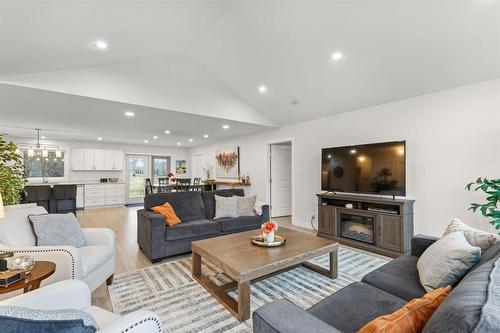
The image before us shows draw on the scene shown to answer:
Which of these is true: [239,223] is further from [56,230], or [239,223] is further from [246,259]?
[56,230]

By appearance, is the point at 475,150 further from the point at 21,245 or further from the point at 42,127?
the point at 42,127

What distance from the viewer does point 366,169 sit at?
3873 mm

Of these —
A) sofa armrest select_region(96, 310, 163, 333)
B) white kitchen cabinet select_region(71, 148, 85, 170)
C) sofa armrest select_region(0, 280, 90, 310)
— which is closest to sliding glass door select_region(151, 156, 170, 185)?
white kitchen cabinet select_region(71, 148, 85, 170)

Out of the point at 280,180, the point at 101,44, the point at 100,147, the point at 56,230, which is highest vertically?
the point at 101,44

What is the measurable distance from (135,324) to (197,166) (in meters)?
8.90

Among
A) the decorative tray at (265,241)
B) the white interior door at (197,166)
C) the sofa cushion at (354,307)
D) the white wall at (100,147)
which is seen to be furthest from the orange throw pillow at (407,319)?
the white wall at (100,147)

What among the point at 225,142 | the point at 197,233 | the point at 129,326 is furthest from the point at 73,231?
the point at 225,142

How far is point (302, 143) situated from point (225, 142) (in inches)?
131

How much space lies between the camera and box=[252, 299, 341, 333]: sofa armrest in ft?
3.16

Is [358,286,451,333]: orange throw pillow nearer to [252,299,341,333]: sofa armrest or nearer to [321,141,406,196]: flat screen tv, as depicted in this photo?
[252,299,341,333]: sofa armrest

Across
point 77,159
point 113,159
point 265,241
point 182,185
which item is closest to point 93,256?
point 265,241

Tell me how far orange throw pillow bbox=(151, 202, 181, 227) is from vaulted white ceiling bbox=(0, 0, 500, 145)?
1.75 metres

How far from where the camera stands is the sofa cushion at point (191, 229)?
10.8 ft

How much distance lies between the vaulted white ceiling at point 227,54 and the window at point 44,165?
10.4 ft
